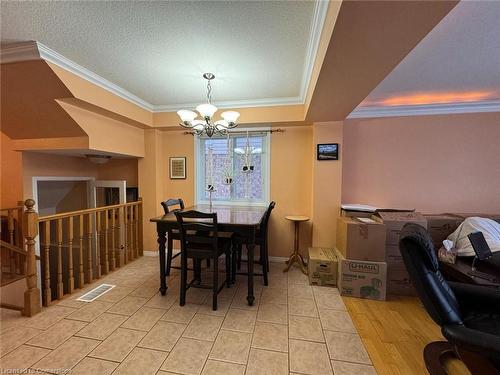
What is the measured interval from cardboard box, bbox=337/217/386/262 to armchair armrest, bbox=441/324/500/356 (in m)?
1.29

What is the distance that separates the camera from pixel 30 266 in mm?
2105

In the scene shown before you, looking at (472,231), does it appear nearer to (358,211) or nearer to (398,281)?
(398,281)

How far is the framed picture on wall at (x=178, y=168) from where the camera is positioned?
145 inches

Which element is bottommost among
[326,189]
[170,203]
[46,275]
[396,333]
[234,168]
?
[396,333]

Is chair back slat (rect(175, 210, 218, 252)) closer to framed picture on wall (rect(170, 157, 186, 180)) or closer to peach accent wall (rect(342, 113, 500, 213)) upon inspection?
framed picture on wall (rect(170, 157, 186, 180))

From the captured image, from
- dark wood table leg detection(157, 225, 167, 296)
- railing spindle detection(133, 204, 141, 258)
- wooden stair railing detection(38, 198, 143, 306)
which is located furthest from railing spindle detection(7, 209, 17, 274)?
dark wood table leg detection(157, 225, 167, 296)

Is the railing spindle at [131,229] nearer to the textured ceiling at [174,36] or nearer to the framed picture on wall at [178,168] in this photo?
the framed picture on wall at [178,168]

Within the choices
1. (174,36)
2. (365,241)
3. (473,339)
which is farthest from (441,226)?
(174,36)

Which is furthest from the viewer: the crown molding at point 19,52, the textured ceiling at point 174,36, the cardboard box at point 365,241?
the cardboard box at point 365,241

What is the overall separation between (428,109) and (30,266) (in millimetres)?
5267

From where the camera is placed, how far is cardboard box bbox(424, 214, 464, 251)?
108 inches

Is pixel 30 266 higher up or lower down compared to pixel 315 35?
lower down

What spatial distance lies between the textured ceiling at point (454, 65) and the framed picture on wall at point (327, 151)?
0.78 m

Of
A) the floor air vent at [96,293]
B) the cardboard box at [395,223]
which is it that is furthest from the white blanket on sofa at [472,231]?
the floor air vent at [96,293]
